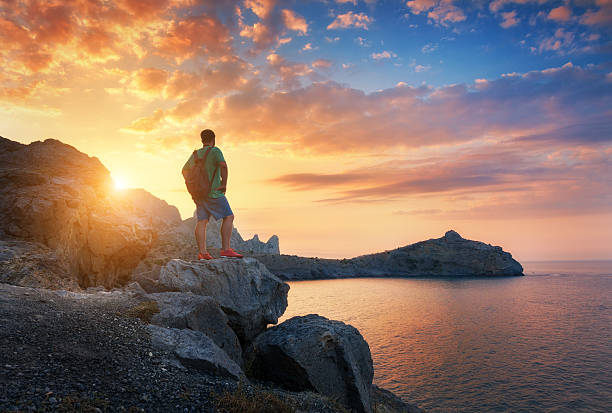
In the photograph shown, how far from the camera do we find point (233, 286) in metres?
14.2

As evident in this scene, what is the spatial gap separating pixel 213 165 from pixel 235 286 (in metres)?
5.46

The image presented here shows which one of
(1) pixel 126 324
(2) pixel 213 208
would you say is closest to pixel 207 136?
(2) pixel 213 208

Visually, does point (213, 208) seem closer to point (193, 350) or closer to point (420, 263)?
point (193, 350)

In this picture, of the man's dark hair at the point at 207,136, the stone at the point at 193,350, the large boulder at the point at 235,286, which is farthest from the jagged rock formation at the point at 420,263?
the stone at the point at 193,350

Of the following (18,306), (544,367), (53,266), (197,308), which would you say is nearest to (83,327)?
(18,306)

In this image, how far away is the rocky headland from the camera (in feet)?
19.9

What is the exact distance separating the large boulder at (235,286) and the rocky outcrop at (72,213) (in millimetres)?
5607

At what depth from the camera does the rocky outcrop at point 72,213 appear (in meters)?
14.4

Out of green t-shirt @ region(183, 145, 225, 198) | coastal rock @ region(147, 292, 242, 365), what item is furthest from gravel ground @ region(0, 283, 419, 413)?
green t-shirt @ region(183, 145, 225, 198)

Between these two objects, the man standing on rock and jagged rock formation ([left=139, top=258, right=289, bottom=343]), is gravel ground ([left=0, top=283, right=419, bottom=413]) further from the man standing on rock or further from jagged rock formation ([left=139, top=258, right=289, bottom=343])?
the man standing on rock

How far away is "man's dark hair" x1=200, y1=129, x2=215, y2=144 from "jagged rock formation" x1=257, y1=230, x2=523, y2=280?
110183mm

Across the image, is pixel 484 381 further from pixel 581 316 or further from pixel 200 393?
pixel 581 316

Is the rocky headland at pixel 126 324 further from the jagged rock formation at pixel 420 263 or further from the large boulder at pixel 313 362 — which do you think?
the jagged rock formation at pixel 420 263

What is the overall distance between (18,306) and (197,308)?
4498 millimetres
